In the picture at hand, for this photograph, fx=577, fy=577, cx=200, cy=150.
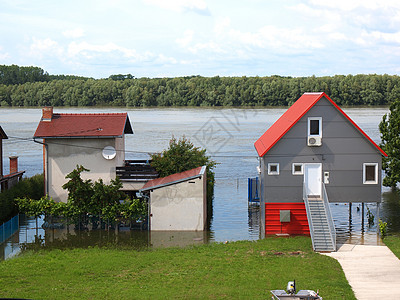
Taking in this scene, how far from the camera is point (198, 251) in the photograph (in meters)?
30.2

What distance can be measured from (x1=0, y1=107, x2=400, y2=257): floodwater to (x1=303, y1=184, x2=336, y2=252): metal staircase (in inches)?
83.0

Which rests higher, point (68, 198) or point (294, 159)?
point (294, 159)

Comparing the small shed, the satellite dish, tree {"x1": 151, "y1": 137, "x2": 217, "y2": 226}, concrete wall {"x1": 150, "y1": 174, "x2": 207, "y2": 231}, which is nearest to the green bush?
the satellite dish

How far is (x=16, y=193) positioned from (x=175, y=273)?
707 inches

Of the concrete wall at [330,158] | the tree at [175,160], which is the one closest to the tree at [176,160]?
the tree at [175,160]

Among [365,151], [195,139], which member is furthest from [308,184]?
[195,139]

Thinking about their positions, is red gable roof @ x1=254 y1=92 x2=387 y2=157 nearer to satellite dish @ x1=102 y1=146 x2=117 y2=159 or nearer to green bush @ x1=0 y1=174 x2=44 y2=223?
satellite dish @ x1=102 y1=146 x2=117 y2=159

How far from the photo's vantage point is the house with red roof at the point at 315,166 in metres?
34.5

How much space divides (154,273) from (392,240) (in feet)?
48.2

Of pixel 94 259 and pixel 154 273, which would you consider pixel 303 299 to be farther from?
pixel 94 259

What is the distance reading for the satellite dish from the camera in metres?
39.2

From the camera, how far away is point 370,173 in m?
34.8

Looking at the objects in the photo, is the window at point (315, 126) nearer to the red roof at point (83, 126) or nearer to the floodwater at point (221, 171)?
the floodwater at point (221, 171)

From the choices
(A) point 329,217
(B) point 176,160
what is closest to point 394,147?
(A) point 329,217
